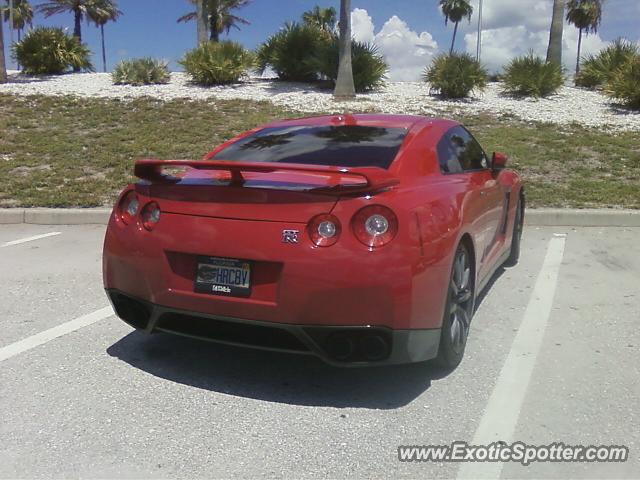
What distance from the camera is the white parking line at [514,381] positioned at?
2740 mm

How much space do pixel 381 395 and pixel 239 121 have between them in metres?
10.6

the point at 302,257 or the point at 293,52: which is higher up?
the point at 293,52

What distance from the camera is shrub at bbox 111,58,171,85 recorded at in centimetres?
1709

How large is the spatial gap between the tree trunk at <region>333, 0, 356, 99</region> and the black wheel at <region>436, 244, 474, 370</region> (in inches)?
478

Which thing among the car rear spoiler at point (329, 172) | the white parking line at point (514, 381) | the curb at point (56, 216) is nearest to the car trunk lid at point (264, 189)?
the car rear spoiler at point (329, 172)

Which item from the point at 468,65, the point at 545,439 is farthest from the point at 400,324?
the point at 468,65

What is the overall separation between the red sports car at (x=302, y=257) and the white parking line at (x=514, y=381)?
0.35 meters

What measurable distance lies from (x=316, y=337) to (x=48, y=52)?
18.4 m

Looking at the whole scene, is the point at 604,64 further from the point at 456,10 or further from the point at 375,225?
the point at 456,10

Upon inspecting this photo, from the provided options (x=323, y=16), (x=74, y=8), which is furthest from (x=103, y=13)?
(x=323, y=16)

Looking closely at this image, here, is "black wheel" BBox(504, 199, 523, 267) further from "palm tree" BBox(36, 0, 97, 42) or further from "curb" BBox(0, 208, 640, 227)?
"palm tree" BBox(36, 0, 97, 42)

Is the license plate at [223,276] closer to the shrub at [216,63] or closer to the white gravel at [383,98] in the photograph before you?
the white gravel at [383,98]

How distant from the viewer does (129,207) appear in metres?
3.58

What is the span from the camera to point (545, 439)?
9.59ft
